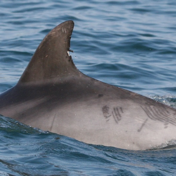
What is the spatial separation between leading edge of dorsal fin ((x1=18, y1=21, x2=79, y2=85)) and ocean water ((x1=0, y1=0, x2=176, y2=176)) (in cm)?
83

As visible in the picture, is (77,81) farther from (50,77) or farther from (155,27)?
(155,27)

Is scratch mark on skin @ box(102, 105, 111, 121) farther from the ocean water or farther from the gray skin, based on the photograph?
the ocean water

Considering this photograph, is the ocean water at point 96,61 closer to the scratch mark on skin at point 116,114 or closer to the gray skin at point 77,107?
the gray skin at point 77,107

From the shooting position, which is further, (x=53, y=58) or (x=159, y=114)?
(x=53, y=58)

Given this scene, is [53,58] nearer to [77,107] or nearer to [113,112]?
[77,107]

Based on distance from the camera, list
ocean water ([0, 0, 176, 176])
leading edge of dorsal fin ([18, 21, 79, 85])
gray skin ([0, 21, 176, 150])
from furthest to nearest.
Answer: leading edge of dorsal fin ([18, 21, 79, 85])
gray skin ([0, 21, 176, 150])
ocean water ([0, 0, 176, 176])

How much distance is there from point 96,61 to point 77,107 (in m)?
6.86

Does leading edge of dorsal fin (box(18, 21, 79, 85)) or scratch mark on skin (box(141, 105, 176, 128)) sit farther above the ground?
leading edge of dorsal fin (box(18, 21, 79, 85))

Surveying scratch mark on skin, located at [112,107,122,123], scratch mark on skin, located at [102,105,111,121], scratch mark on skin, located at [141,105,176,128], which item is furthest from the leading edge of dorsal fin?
scratch mark on skin, located at [141,105,176,128]

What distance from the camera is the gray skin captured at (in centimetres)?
688

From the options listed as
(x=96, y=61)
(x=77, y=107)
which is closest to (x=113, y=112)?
(x=77, y=107)

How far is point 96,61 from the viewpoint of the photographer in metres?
13.8

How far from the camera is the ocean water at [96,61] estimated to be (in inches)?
250

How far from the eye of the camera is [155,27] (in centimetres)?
1834
